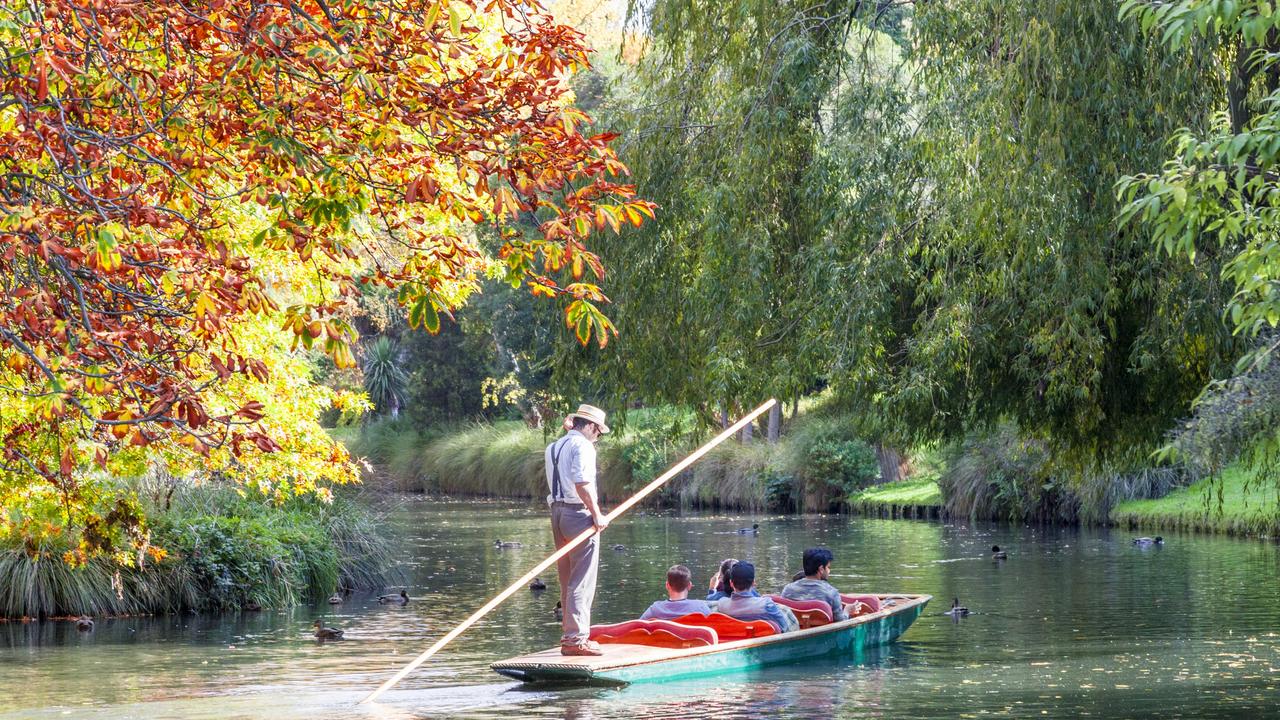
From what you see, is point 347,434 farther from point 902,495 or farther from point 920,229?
point 920,229

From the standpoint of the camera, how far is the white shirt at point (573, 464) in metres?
10.8

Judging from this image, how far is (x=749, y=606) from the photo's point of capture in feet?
39.9


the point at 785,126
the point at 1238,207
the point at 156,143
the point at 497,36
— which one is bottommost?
the point at 1238,207

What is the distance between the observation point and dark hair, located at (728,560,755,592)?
12.2 metres

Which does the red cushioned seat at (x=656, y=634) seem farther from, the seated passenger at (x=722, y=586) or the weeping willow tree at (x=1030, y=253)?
the weeping willow tree at (x=1030, y=253)

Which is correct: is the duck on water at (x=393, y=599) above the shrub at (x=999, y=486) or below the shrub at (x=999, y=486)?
below

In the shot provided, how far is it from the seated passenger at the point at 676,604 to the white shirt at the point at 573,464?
4.43 ft

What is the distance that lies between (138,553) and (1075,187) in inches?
372

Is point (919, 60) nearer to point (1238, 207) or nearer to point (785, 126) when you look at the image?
point (785, 126)

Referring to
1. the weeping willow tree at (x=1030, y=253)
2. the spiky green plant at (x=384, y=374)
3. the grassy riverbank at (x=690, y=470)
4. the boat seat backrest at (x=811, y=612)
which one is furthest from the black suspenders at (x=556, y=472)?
the spiky green plant at (x=384, y=374)

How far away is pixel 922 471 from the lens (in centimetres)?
3512

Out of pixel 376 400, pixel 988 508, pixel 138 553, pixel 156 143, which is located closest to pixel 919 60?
pixel 156 143

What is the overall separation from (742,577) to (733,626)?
0.39 metres

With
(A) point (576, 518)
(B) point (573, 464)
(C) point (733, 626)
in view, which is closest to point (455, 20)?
(B) point (573, 464)
